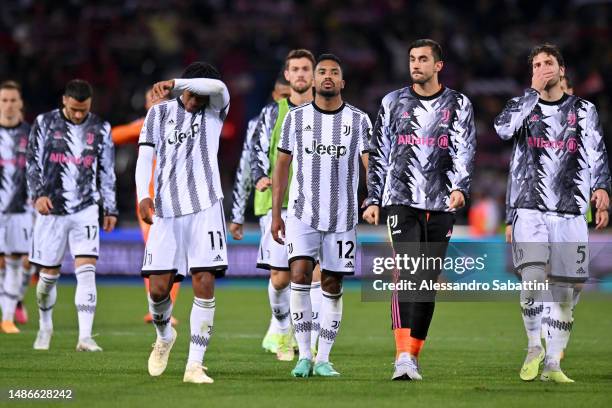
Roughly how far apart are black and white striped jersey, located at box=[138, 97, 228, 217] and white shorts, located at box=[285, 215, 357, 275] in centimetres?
77

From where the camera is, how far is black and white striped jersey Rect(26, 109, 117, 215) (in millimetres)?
12305

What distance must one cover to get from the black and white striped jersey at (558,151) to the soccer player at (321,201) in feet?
4.14

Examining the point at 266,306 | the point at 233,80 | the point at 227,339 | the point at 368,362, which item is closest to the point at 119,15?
the point at 233,80

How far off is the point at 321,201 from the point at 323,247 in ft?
1.21

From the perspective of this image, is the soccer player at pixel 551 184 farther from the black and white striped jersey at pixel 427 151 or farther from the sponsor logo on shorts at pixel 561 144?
the black and white striped jersey at pixel 427 151

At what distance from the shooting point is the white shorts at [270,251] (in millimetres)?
11602

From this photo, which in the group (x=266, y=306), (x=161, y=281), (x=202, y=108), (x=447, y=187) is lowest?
(x=266, y=306)

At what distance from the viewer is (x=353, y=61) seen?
2706 centimetres

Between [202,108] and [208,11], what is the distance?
19.0m

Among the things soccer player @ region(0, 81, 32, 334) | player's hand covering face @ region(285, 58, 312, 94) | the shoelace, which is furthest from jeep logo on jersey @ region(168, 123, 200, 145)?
soccer player @ region(0, 81, 32, 334)

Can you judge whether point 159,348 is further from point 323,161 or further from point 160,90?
point 160,90

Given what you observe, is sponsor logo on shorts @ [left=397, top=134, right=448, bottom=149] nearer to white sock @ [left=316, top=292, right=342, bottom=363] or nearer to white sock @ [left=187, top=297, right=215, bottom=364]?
white sock @ [left=316, top=292, right=342, bottom=363]

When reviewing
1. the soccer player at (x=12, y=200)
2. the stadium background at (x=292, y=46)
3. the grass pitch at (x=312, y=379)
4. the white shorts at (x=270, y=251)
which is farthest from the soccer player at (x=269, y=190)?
the stadium background at (x=292, y=46)

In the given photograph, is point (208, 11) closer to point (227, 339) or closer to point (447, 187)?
point (227, 339)
